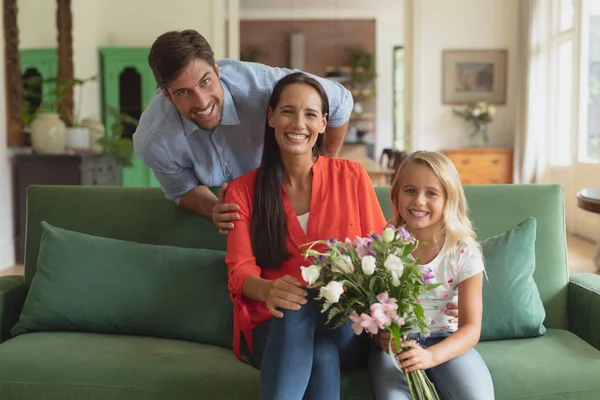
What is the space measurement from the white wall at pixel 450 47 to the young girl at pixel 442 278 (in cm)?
678

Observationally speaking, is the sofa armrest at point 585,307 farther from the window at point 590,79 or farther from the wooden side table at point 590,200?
the window at point 590,79

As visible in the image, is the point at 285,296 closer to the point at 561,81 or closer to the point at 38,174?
the point at 38,174

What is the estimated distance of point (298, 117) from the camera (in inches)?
77.9

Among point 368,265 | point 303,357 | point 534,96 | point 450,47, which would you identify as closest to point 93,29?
point 450,47

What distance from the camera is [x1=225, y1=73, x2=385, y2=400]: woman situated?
1.89 m

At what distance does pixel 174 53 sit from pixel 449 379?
1.26 metres

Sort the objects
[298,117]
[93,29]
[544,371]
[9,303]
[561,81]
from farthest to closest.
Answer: [93,29] < [561,81] < [9,303] < [298,117] < [544,371]

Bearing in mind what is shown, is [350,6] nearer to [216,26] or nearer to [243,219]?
[216,26]

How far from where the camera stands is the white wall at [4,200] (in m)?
5.41

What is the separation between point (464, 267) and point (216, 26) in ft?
22.8

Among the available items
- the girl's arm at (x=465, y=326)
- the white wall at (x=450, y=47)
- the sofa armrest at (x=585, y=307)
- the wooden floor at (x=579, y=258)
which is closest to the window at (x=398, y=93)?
the white wall at (x=450, y=47)

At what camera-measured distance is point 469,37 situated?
28.0ft

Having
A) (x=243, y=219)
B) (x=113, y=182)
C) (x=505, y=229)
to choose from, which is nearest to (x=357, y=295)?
(x=243, y=219)

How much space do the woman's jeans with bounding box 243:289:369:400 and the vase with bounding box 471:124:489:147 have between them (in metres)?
7.06
